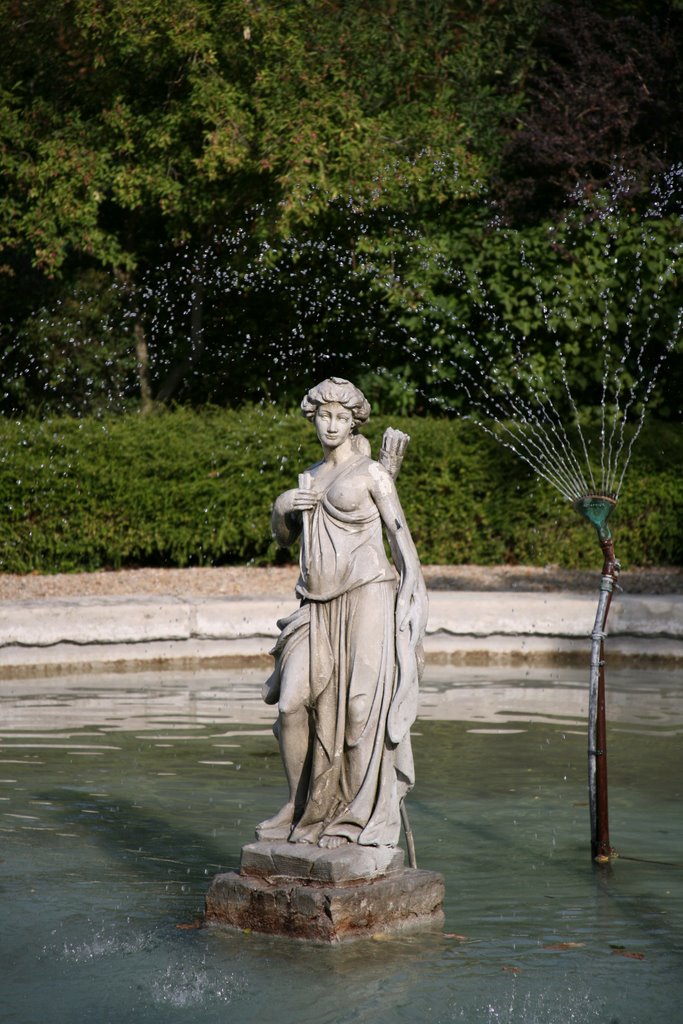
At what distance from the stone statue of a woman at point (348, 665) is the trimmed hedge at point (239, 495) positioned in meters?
9.12

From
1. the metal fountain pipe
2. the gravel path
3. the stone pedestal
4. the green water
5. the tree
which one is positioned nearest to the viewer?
the green water

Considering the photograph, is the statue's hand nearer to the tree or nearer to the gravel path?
the gravel path

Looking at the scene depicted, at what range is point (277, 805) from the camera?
23.2 ft

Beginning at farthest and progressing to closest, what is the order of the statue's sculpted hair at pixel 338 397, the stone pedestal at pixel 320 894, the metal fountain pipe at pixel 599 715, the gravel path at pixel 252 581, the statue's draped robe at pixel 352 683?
1. the gravel path at pixel 252 581
2. the metal fountain pipe at pixel 599 715
3. the statue's sculpted hair at pixel 338 397
4. the statue's draped robe at pixel 352 683
5. the stone pedestal at pixel 320 894

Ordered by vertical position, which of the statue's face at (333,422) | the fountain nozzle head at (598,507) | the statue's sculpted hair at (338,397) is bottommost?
the fountain nozzle head at (598,507)

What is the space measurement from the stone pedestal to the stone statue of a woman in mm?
87

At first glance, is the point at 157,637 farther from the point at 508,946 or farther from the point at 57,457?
the point at 508,946

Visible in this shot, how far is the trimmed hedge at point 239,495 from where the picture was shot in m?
14.2

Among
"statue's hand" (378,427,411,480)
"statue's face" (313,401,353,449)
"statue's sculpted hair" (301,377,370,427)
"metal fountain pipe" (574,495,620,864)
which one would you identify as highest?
"statue's sculpted hair" (301,377,370,427)

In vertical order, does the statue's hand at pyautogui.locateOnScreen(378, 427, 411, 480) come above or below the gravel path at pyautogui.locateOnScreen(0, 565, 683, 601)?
above

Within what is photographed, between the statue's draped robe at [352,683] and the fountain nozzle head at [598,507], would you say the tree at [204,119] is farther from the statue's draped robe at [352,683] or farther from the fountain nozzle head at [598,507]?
the statue's draped robe at [352,683]

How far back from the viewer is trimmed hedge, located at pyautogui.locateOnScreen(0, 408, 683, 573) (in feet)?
46.6

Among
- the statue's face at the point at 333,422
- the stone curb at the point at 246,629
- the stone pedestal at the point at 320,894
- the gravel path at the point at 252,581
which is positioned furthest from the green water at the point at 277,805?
the gravel path at the point at 252,581

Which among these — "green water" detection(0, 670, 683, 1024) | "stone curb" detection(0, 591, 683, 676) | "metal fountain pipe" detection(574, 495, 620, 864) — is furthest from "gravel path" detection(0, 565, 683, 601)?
"metal fountain pipe" detection(574, 495, 620, 864)
